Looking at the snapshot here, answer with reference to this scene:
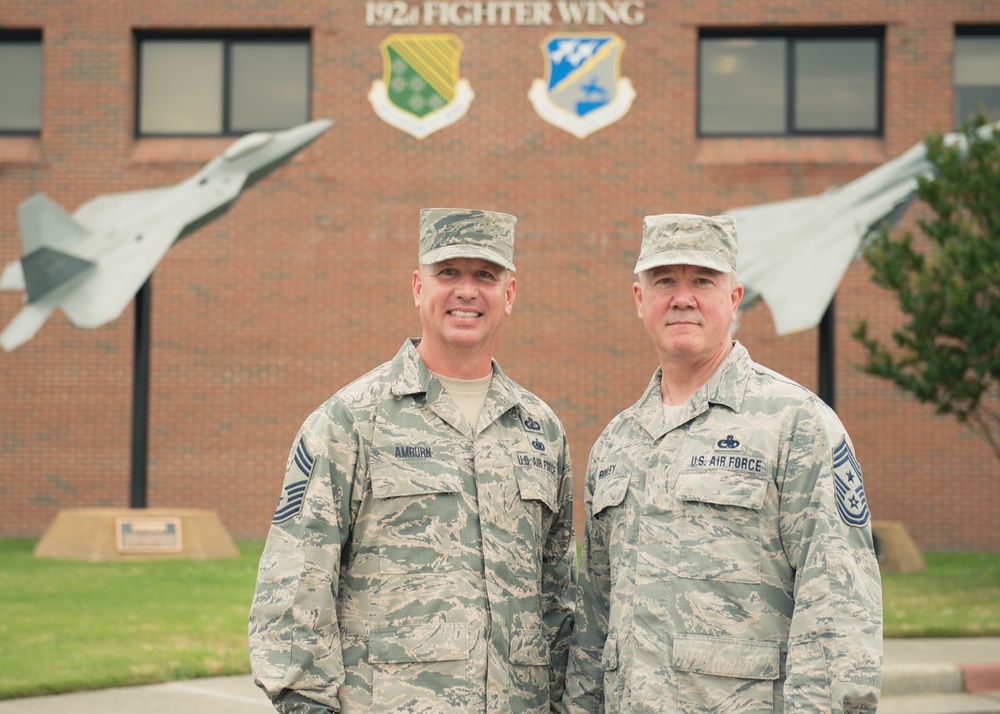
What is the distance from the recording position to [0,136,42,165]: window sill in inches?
655

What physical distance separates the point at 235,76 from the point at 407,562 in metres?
15.1

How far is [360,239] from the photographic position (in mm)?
16359

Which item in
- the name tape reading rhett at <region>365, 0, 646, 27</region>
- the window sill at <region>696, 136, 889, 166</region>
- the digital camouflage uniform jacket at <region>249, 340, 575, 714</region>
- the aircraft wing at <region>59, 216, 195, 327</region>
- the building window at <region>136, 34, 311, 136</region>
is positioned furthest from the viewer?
the building window at <region>136, 34, 311, 136</region>

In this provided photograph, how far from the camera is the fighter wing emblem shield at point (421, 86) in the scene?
16406 mm

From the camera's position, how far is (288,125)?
666 inches

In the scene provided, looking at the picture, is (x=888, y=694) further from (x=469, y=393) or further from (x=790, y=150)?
(x=790, y=150)

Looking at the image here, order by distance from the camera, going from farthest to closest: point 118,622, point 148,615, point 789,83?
1. point 789,83
2. point 148,615
3. point 118,622

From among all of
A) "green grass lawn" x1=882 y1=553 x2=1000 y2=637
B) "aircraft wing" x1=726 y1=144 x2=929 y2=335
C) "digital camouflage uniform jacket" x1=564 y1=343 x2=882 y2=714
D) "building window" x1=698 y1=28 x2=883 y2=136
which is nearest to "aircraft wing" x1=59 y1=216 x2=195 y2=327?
"aircraft wing" x1=726 y1=144 x2=929 y2=335

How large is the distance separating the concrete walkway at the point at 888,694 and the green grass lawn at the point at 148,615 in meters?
0.23

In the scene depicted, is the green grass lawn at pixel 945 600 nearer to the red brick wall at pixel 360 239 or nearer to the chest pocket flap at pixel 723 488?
the red brick wall at pixel 360 239

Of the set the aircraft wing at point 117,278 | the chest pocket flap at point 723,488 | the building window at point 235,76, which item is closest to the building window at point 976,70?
the building window at point 235,76

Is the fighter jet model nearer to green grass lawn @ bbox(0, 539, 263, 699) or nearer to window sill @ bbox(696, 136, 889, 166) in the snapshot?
green grass lawn @ bbox(0, 539, 263, 699)

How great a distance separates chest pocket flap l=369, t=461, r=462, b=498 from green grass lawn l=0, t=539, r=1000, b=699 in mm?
4578

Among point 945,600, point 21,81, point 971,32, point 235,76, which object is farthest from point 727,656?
point 21,81
